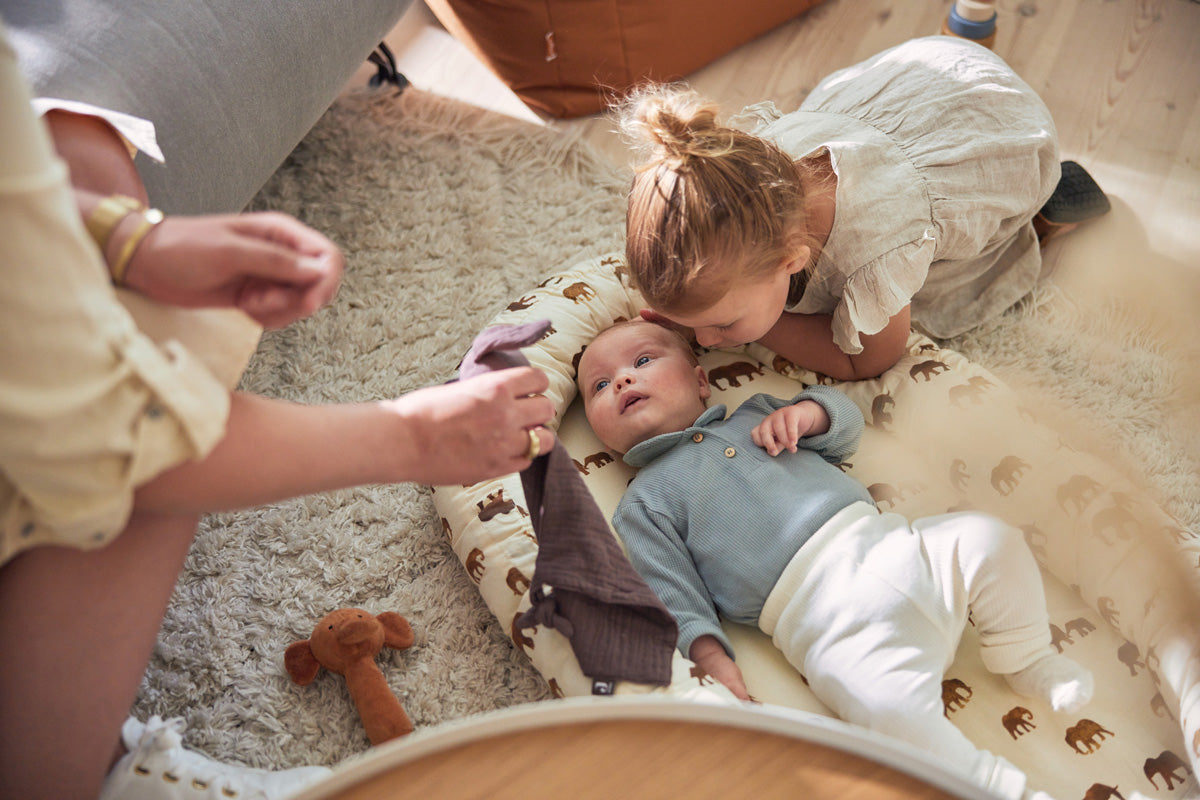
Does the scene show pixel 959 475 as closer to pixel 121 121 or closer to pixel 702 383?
pixel 702 383

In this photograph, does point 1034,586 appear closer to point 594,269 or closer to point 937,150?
point 937,150

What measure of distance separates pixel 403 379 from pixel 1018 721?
108cm

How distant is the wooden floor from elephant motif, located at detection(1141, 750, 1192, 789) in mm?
714

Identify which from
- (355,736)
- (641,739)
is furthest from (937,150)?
(355,736)

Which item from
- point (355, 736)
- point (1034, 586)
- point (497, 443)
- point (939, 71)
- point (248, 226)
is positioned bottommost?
point (355, 736)

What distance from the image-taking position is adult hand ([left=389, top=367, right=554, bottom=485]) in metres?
0.80

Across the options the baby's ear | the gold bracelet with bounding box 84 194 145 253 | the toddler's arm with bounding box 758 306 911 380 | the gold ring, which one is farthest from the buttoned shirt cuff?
the toddler's arm with bounding box 758 306 911 380

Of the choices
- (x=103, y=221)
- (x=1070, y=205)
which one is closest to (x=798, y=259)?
(x=1070, y=205)

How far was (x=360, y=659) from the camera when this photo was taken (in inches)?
48.0

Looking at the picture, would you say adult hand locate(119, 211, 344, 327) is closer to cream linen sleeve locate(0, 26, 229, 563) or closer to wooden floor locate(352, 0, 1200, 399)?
cream linen sleeve locate(0, 26, 229, 563)

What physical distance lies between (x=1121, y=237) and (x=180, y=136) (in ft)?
5.23

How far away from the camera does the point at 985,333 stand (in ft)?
5.05

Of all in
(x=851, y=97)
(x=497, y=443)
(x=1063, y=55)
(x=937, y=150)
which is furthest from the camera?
(x=1063, y=55)

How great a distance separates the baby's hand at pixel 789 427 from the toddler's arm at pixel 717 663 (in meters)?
0.28
